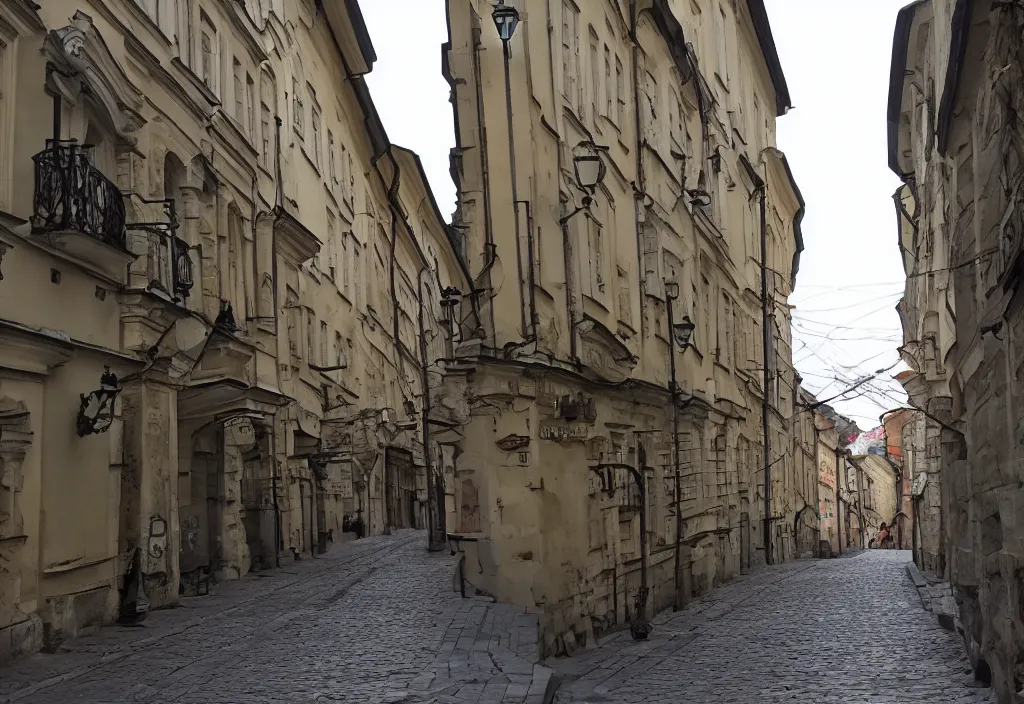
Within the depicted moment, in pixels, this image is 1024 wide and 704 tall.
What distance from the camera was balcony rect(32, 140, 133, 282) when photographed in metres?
13.2

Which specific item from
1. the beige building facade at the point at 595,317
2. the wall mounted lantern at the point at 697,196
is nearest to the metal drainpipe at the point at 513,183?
the beige building facade at the point at 595,317

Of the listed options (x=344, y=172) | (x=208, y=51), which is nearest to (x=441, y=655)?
(x=208, y=51)

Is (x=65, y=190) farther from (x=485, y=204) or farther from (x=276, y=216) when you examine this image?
(x=276, y=216)

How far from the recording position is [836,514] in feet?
207

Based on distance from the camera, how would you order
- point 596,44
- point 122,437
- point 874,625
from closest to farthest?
point 122,437 → point 874,625 → point 596,44

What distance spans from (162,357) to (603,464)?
6052mm

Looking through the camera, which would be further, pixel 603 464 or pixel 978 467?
pixel 603 464

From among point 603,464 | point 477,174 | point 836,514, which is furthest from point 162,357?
point 836,514

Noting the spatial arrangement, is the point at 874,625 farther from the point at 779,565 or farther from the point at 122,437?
the point at 779,565

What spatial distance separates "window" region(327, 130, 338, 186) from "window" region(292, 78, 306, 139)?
2.98 meters

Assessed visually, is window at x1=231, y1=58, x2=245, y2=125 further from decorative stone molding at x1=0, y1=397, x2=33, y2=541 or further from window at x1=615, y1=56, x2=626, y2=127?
decorative stone molding at x1=0, y1=397, x2=33, y2=541

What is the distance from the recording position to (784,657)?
16.2 metres

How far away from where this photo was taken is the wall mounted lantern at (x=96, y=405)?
14.2 meters

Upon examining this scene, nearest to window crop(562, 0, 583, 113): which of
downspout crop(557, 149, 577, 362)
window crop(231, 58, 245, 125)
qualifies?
downspout crop(557, 149, 577, 362)
